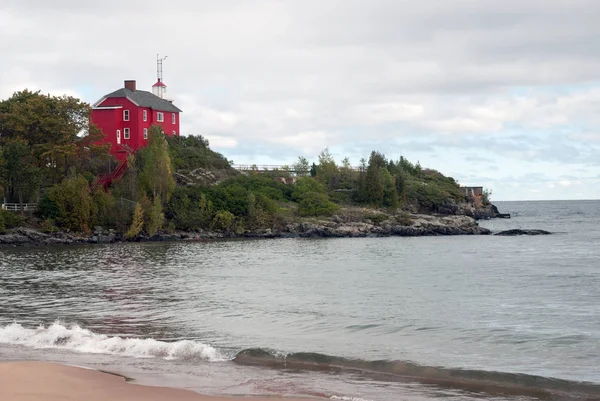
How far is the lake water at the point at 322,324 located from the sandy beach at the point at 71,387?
2.85ft

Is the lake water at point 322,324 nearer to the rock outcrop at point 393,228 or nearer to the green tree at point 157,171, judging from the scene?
the green tree at point 157,171

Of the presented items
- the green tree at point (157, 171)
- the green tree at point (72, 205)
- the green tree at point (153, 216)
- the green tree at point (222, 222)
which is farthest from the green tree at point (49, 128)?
the green tree at point (222, 222)

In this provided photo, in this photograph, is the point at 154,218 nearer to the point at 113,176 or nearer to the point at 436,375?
the point at 113,176

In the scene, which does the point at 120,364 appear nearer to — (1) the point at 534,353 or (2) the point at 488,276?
(1) the point at 534,353

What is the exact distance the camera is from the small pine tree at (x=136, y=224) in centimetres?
6975

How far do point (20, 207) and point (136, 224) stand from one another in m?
12.0

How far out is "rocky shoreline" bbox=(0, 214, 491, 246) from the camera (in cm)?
6612

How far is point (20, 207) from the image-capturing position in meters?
71.0

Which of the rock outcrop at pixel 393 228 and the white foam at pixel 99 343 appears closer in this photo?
the white foam at pixel 99 343

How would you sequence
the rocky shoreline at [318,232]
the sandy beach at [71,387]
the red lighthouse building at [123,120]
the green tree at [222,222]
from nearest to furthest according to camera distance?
the sandy beach at [71,387] → the rocky shoreline at [318,232] → the green tree at [222,222] → the red lighthouse building at [123,120]

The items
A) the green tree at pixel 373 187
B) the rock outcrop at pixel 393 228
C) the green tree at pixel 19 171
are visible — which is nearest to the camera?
the green tree at pixel 19 171

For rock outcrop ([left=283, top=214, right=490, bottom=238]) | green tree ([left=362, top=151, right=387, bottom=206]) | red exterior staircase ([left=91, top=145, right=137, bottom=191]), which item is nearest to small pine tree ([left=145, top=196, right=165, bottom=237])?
red exterior staircase ([left=91, top=145, right=137, bottom=191])

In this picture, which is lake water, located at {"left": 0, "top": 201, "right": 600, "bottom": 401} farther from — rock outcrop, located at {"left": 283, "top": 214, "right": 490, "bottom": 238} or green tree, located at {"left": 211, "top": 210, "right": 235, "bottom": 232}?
rock outcrop, located at {"left": 283, "top": 214, "right": 490, "bottom": 238}

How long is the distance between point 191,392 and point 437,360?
666cm
